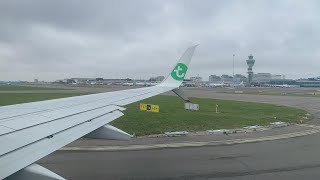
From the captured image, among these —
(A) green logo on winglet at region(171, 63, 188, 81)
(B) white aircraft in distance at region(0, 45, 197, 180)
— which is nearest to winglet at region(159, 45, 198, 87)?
(A) green logo on winglet at region(171, 63, 188, 81)

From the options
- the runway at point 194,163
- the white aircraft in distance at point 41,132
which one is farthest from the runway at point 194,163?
the white aircraft in distance at point 41,132

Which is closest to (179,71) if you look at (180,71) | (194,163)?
(180,71)

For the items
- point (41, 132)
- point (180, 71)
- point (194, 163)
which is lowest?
point (194, 163)

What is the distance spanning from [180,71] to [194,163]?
15.8 ft

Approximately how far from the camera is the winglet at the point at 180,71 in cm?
1214

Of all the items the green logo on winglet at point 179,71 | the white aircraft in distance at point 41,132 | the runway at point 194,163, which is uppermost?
the green logo on winglet at point 179,71

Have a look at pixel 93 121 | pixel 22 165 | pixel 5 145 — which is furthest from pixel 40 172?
pixel 93 121

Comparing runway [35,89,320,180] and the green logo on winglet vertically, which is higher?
the green logo on winglet

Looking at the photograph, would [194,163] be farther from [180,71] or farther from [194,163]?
[180,71]

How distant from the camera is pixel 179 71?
13094 millimetres

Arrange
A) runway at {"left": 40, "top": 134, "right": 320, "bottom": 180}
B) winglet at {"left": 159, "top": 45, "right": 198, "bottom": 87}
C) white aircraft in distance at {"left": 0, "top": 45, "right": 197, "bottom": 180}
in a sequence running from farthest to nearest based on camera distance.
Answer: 1. winglet at {"left": 159, "top": 45, "right": 198, "bottom": 87}
2. runway at {"left": 40, "top": 134, "right": 320, "bottom": 180}
3. white aircraft in distance at {"left": 0, "top": 45, "right": 197, "bottom": 180}

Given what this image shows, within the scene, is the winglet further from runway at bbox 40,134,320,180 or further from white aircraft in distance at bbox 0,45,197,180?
white aircraft in distance at bbox 0,45,197,180

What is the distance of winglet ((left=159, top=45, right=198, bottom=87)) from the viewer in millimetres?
12137

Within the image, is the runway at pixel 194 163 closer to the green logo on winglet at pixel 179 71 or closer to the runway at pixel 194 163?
the runway at pixel 194 163
